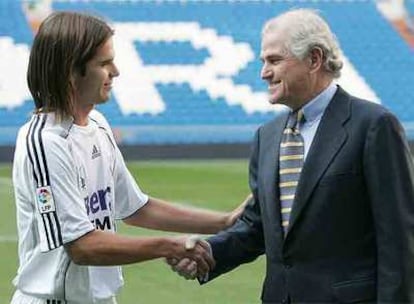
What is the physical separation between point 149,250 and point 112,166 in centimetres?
33

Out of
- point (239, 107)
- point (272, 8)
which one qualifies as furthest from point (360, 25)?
point (239, 107)

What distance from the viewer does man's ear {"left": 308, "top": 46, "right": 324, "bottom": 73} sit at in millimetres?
3391

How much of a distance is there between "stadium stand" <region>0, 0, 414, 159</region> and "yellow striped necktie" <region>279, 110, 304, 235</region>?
1438cm

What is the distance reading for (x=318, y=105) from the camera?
3.44 m

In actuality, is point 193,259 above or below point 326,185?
below

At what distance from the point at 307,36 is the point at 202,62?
16875mm

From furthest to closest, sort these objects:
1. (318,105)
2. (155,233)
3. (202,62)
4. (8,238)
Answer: (202,62) < (155,233) < (8,238) < (318,105)

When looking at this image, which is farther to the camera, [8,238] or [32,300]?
[8,238]

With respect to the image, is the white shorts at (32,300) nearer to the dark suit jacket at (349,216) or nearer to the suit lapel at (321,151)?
the dark suit jacket at (349,216)

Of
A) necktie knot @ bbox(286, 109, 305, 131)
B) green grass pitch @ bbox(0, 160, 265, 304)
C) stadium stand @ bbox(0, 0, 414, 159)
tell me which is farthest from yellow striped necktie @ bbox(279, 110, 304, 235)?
stadium stand @ bbox(0, 0, 414, 159)

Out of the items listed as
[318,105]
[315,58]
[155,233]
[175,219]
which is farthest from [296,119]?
[155,233]

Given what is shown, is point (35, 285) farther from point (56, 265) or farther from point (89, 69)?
point (89, 69)

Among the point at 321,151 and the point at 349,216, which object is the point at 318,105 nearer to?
the point at 321,151

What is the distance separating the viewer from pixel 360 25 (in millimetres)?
21109
